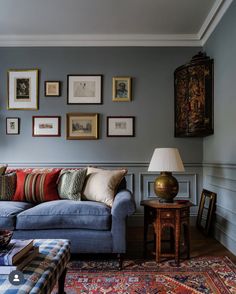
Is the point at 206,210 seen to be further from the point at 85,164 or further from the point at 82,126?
the point at 82,126

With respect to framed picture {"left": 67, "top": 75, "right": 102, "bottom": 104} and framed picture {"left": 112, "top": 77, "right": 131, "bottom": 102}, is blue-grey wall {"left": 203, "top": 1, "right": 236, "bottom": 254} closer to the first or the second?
framed picture {"left": 112, "top": 77, "right": 131, "bottom": 102}

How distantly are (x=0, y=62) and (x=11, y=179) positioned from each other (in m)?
1.75

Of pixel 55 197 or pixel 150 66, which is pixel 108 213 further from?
pixel 150 66

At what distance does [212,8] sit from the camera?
2750mm

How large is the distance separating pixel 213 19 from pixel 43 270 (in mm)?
2961

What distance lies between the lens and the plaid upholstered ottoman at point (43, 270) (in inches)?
38.8

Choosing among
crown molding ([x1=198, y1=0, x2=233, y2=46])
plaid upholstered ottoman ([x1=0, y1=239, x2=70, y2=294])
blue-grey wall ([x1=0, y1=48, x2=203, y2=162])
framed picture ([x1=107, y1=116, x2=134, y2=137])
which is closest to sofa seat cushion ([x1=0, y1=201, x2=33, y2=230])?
plaid upholstered ottoman ([x1=0, y1=239, x2=70, y2=294])

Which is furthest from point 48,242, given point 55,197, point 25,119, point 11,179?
point 25,119

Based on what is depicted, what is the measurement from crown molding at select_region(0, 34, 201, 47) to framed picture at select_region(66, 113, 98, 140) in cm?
94

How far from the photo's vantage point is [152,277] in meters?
1.93

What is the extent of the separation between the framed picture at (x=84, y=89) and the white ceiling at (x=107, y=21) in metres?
0.46

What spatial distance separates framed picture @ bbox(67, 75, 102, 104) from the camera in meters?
3.40

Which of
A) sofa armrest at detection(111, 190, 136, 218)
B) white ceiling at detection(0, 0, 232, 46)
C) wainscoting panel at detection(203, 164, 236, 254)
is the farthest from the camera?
white ceiling at detection(0, 0, 232, 46)

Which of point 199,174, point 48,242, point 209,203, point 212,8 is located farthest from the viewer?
point 199,174
